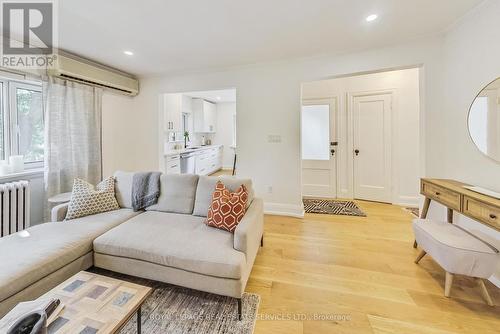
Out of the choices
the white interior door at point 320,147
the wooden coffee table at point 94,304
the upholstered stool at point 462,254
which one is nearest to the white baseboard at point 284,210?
the white interior door at point 320,147

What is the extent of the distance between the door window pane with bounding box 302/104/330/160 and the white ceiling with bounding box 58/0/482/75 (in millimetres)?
1595

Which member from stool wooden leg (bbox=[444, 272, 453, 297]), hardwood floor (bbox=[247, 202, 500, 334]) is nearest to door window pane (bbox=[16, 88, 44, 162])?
hardwood floor (bbox=[247, 202, 500, 334])

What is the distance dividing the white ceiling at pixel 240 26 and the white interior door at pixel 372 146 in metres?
1.61

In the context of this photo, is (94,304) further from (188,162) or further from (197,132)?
(197,132)

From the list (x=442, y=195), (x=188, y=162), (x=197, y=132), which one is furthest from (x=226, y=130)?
(x=442, y=195)

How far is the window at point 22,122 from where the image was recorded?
2.60 meters

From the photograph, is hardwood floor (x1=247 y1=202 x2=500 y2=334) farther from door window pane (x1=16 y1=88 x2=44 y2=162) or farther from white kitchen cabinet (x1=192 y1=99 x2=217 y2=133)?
white kitchen cabinet (x1=192 y1=99 x2=217 y2=133)

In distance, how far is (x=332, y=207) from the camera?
12.8 ft

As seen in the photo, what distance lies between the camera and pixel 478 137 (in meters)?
1.99

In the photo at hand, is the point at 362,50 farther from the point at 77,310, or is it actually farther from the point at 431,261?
the point at 77,310

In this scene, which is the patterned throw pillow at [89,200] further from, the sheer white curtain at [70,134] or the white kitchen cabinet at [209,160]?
the white kitchen cabinet at [209,160]

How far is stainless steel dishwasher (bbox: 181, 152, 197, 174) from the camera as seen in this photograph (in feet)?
17.2

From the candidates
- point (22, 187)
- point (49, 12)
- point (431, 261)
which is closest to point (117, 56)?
point (49, 12)

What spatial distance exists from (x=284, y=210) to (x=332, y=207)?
1.01 m
